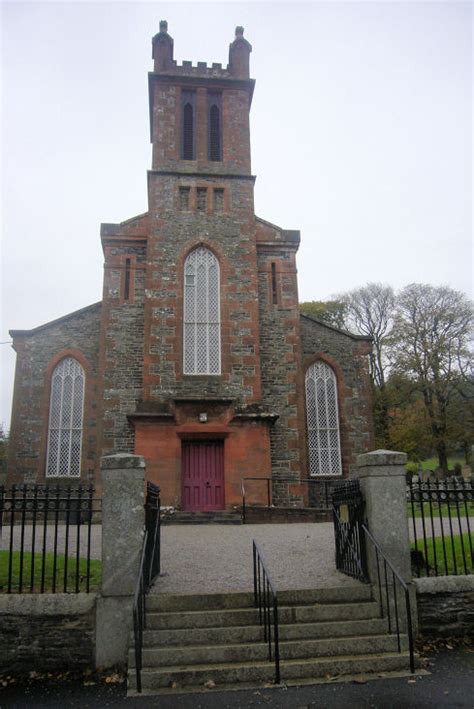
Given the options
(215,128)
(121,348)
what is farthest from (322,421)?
(215,128)

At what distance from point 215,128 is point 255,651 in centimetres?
1925

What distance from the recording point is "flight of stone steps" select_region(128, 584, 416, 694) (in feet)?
19.2

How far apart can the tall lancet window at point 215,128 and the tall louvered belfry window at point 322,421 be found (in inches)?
345

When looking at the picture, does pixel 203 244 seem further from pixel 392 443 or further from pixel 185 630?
pixel 392 443

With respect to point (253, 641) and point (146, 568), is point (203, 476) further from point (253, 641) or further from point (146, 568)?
point (253, 641)

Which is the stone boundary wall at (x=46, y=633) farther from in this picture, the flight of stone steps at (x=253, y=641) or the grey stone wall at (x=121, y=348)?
the grey stone wall at (x=121, y=348)

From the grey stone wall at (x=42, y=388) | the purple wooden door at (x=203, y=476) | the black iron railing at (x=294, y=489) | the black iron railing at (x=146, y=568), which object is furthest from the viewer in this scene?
the grey stone wall at (x=42, y=388)

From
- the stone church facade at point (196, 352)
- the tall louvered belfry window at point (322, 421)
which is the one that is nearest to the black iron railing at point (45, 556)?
the stone church facade at point (196, 352)

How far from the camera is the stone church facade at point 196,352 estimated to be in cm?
1720

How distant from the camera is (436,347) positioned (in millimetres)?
31625

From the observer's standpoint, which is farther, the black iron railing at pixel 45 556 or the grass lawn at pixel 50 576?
the grass lawn at pixel 50 576

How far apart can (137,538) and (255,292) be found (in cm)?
1299

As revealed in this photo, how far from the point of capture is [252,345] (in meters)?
18.4

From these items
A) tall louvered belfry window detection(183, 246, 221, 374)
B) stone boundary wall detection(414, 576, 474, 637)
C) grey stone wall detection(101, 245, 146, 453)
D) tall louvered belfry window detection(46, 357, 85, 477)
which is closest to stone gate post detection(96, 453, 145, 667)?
stone boundary wall detection(414, 576, 474, 637)
